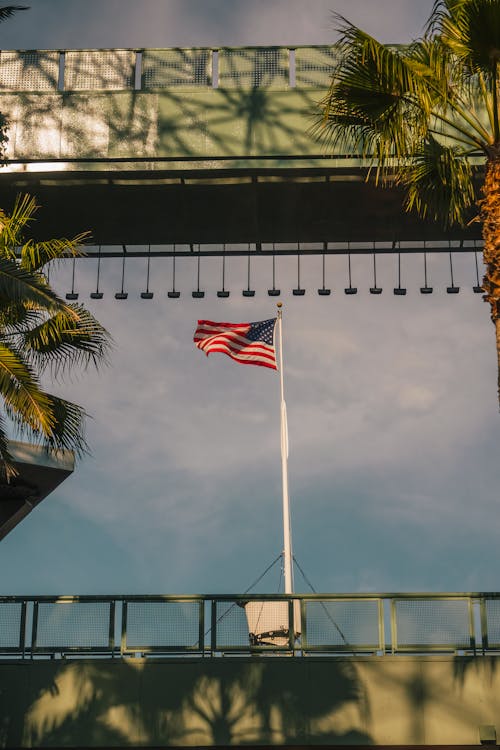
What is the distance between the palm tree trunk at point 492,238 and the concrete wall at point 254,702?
676 cm

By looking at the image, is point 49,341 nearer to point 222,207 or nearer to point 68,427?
point 68,427

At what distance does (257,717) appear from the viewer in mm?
18906

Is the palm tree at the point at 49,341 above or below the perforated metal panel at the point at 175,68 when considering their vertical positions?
below

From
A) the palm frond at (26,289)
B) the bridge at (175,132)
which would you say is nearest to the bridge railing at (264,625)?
the palm frond at (26,289)

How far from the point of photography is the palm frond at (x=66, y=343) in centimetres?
1767

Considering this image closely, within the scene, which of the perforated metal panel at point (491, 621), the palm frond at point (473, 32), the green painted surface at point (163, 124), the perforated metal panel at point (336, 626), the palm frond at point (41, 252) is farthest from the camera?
the green painted surface at point (163, 124)

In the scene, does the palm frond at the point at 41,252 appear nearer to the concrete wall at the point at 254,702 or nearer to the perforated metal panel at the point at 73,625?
the perforated metal panel at the point at 73,625

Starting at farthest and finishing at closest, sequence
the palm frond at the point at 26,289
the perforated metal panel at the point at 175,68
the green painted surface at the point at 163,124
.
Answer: the perforated metal panel at the point at 175,68
the green painted surface at the point at 163,124
the palm frond at the point at 26,289

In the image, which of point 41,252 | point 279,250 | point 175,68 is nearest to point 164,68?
point 175,68

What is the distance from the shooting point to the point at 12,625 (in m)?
19.4

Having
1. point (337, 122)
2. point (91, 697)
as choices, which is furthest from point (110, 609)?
point (337, 122)

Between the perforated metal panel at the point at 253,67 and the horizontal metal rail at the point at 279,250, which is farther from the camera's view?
the horizontal metal rail at the point at 279,250

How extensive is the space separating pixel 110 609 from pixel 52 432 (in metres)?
3.63

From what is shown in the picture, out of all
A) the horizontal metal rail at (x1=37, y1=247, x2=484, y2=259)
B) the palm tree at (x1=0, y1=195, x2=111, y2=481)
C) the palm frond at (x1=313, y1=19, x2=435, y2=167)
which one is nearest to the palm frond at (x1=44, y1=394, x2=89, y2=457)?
the palm tree at (x1=0, y1=195, x2=111, y2=481)
